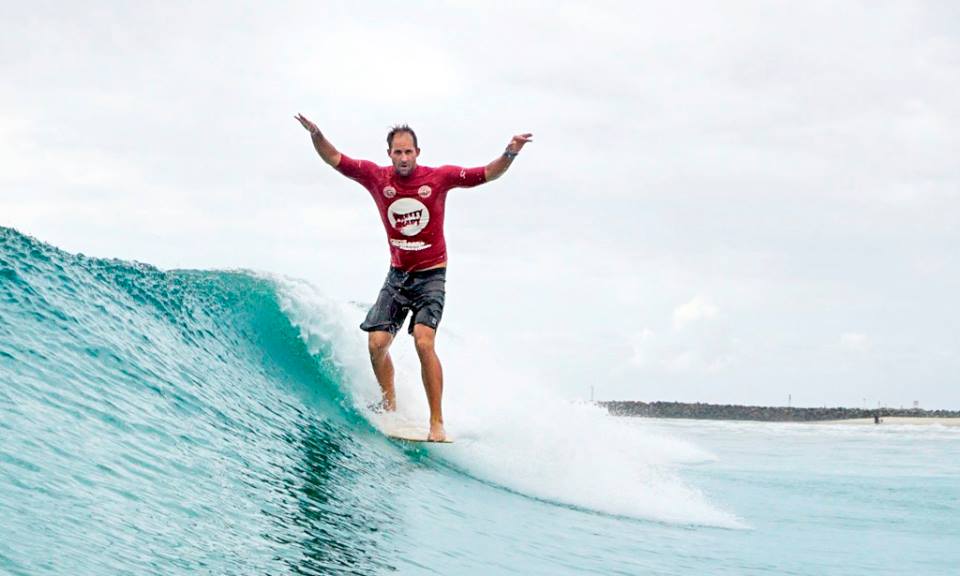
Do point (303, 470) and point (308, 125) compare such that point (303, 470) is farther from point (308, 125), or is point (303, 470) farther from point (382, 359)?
point (308, 125)

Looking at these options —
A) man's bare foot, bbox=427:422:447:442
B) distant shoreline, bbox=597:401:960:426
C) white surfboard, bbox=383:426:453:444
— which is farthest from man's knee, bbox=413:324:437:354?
distant shoreline, bbox=597:401:960:426

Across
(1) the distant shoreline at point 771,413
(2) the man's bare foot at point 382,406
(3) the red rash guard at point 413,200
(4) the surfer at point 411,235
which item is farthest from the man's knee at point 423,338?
(1) the distant shoreline at point 771,413

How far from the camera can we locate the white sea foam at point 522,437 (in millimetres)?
8094

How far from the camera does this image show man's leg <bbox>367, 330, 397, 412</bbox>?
7426 millimetres

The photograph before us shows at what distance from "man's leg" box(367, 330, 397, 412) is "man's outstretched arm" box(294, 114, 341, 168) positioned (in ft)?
4.55

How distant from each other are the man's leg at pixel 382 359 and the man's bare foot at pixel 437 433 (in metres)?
0.61

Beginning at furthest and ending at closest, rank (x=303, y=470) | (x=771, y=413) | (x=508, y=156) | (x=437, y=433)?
(x=771, y=413)
(x=437, y=433)
(x=508, y=156)
(x=303, y=470)

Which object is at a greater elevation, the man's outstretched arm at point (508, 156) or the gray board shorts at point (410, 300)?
the man's outstretched arm at point (508, 156)

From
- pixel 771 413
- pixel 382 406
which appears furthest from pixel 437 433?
pixel 771 413

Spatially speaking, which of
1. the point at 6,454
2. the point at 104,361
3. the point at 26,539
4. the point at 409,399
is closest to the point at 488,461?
the point at 409,399

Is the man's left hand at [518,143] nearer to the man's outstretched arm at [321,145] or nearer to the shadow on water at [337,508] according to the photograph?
the man's outstretched arm at [321,145]

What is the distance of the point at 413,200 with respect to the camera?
Answer: 7211 mm

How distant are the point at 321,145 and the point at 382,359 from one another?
1749 millimetres

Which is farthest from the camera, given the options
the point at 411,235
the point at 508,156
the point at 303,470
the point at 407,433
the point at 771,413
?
the point at 771,413
